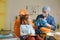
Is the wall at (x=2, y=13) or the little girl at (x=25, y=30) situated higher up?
the wall at (x=2, y=13)

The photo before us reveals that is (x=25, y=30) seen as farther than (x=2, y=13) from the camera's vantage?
No

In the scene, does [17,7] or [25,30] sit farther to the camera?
[17,7]

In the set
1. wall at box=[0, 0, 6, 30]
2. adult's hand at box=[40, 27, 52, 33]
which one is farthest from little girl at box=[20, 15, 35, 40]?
wall at box=[0, 0, 6, 30]

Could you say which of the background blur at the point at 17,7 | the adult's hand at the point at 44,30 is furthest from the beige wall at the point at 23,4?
the adult's hand at the point at 44,30

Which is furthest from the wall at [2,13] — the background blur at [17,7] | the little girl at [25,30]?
the little girl at [25,30]

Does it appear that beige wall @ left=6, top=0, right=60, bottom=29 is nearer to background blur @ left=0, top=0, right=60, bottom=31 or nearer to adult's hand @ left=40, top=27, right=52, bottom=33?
background blur @ left=0, top=0, right=60, bottom=31

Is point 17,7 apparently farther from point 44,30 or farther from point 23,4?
point 44,30

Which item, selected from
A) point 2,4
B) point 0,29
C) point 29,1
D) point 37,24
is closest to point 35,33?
point 37,24

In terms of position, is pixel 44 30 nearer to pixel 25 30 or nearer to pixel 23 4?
pixel 25 30

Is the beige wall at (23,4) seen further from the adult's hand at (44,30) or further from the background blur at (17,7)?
the adult's hand at (44,30)

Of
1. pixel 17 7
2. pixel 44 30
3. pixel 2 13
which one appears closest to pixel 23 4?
pixel 17 7

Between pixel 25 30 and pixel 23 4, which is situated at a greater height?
pixel 23 4

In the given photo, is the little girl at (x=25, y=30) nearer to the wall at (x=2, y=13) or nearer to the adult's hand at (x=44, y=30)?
the adult's hand at (x=44, y=30)

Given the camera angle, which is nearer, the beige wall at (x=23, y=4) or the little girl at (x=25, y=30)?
the little girl at (x=25, y=30)
